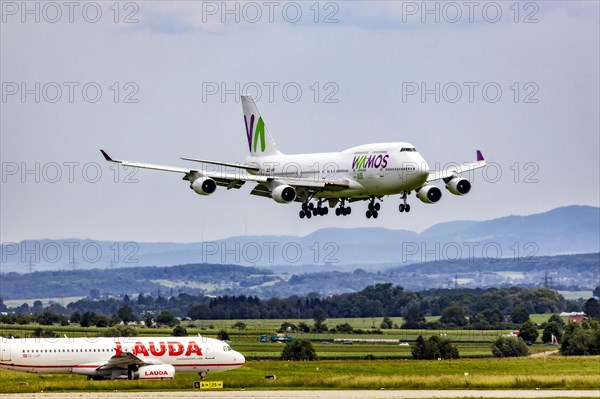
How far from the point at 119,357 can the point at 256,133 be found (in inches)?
1078

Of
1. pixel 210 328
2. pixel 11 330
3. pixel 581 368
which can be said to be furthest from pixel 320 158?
pixel 210 328

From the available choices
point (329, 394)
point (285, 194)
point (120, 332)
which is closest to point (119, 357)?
Answer: point (285, 194)

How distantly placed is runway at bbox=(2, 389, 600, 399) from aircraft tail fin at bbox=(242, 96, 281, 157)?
38.5 m

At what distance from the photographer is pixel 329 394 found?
85.2 meters

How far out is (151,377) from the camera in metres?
112

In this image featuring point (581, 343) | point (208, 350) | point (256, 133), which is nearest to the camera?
point (208, 350)

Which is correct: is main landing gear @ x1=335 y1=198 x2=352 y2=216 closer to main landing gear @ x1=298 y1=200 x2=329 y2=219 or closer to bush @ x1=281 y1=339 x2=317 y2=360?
main landing gear @ x1=298 y1=200 x2=329 y2=219

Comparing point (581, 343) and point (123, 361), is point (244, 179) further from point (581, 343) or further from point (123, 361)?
point (581, 343)

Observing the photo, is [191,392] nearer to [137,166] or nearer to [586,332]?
[137,166]

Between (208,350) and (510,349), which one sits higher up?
(208,350)

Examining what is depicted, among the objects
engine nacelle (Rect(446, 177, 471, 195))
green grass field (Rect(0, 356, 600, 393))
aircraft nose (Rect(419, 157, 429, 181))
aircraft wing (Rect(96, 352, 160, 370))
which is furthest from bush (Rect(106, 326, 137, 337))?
aircraft nose (Rect(419, 157, 429, 181))

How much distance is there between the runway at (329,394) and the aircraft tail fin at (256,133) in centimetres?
3847

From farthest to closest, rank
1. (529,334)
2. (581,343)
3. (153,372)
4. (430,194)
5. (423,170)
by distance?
(529,334), (581,343), (153,372), (430,194), (423,170)

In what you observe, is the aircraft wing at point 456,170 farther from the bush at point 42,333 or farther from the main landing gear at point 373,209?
the bush at point 42,333
